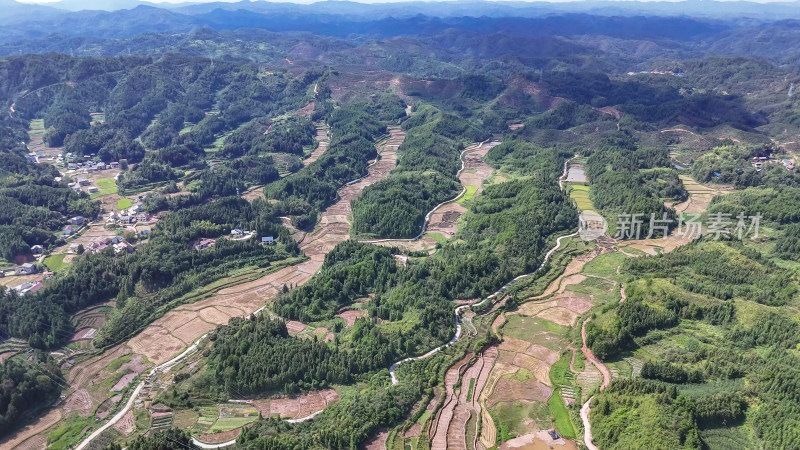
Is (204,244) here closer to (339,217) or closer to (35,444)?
(339,217)

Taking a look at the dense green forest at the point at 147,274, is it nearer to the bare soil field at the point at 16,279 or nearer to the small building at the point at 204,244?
the small building at the point at 204,244

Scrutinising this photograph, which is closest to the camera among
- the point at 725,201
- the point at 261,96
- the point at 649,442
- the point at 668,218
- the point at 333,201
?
the point at 649,442

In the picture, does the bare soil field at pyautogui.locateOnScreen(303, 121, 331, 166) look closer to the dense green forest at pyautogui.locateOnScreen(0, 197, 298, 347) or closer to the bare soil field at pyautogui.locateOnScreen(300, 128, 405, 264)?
the bare soil field at pyautogui.locateOnScreen(300, 128, 405, 264)

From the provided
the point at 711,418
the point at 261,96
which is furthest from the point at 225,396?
the point at 261,96

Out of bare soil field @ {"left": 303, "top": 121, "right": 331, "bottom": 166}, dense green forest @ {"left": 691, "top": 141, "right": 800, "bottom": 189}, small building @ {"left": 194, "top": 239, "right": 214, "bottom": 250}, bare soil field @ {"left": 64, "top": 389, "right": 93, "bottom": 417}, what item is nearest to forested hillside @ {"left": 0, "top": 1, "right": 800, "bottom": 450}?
bare soil field @ {"left": 64, "top": 389, "right": 93, "bottom": 417}

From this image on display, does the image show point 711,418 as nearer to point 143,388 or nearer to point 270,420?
point 270,420
